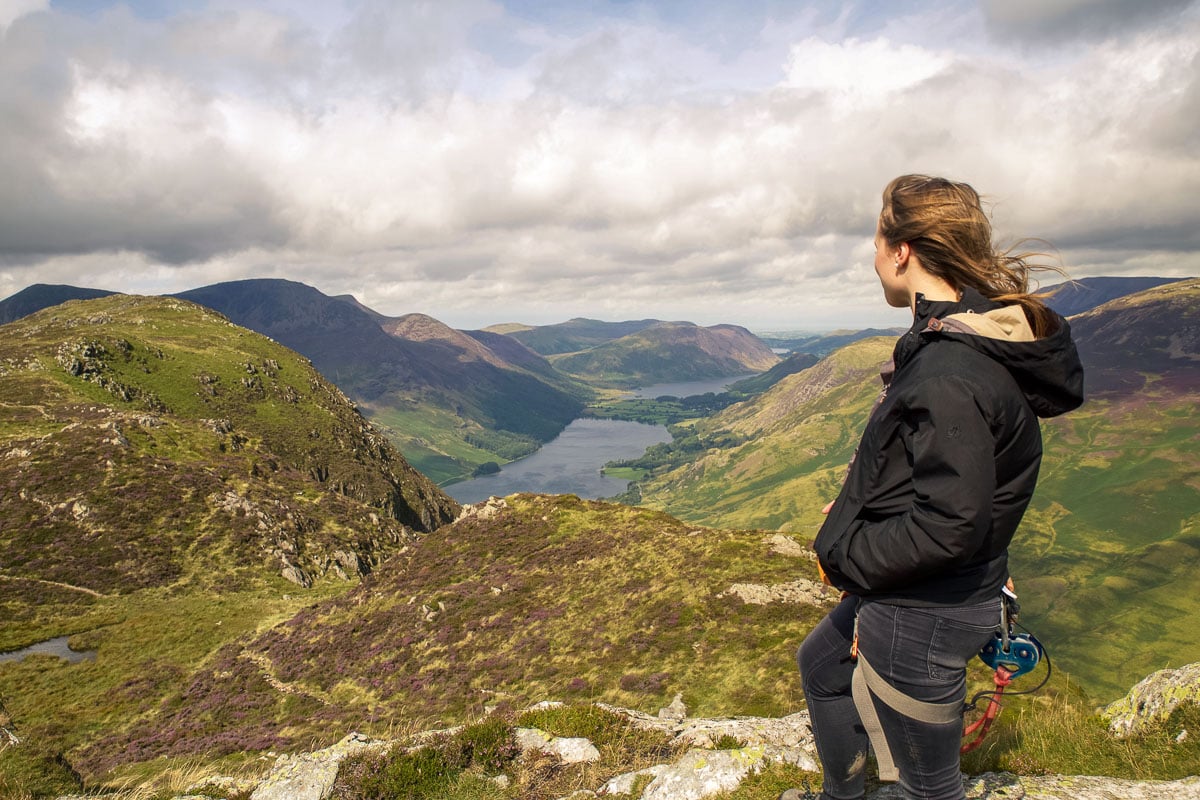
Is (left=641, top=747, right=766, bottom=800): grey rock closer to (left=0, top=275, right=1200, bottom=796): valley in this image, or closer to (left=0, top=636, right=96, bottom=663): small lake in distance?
(left=0, top=275, right=1200, bottom=796): valley

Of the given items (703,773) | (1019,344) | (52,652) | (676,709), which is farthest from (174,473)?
(1019,344)

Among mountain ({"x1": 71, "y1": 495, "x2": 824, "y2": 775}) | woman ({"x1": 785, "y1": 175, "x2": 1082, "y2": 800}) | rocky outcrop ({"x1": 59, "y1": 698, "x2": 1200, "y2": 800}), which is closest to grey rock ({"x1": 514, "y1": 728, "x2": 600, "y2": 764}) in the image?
rocky outcrop ({"x1": 59, "y1": 698, "x2": 1200, "y2": 800})

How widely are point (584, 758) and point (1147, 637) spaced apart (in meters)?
246

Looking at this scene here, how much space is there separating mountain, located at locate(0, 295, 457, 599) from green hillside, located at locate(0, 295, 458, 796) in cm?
28

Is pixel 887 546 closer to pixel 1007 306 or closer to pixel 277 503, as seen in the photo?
pixel 1007 306

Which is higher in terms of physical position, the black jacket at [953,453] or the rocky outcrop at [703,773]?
the black jacket at [953,453]

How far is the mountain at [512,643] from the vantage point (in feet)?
112

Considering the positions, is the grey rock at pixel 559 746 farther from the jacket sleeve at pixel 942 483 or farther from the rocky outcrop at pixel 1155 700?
the rocky outcrop at pixel 1155 700

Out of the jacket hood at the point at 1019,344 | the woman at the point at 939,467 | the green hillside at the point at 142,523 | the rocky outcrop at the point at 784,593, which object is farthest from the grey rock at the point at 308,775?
the rocky outcrop at the point at 784,593

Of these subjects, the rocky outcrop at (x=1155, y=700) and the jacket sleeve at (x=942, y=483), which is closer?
the jacket sleeve at (x=942, y=483)

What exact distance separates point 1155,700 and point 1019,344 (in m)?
8.95

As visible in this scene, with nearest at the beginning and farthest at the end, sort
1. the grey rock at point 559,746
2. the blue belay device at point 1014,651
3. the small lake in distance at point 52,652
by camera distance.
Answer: the blue belay device at point 1014,651 < the grey rock at point 559,746 < the small lake in distance at point 52,652

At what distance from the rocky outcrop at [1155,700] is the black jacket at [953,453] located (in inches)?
268

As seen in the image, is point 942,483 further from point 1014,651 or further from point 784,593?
point 784,593
